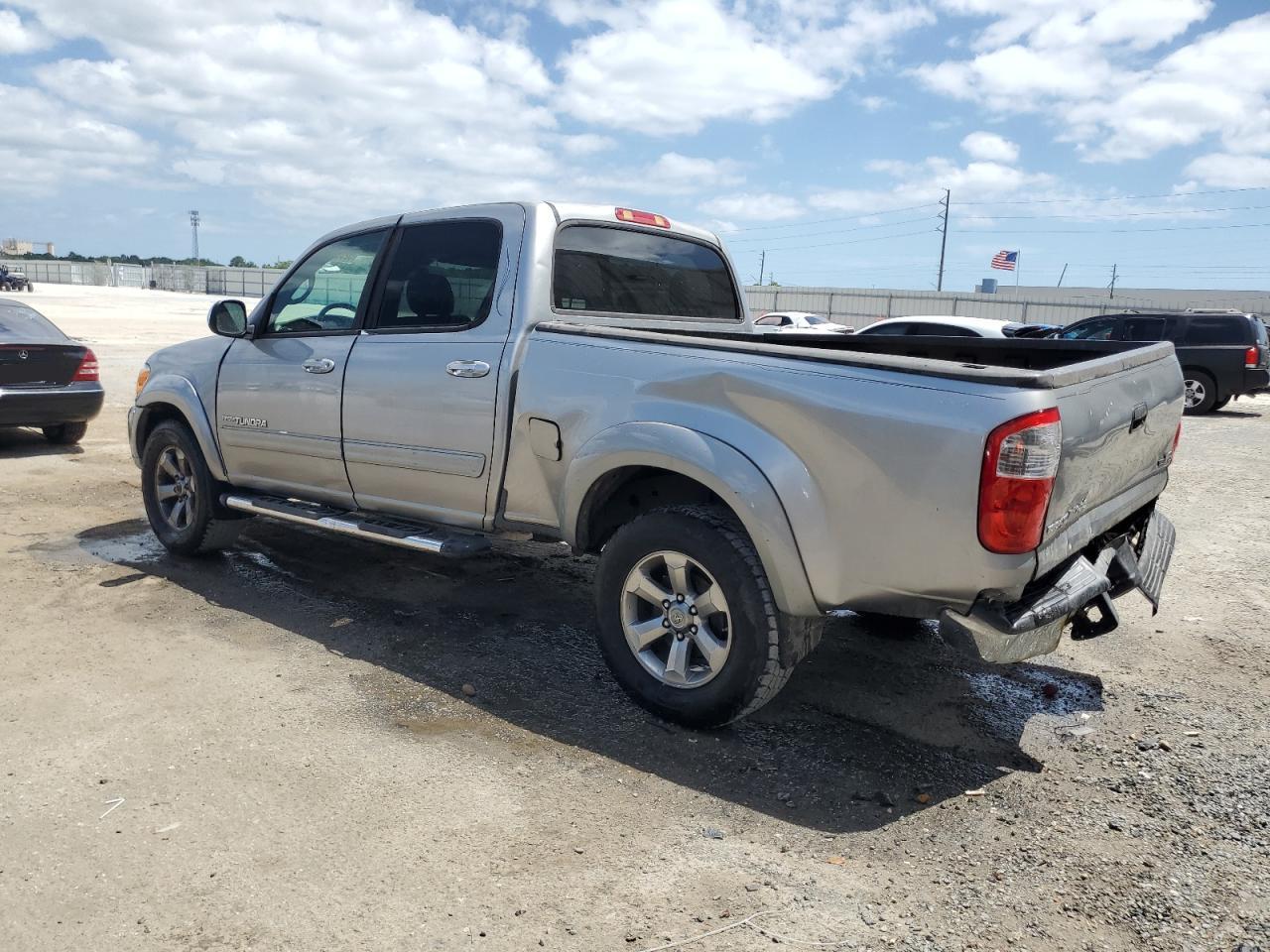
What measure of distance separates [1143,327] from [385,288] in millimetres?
15519

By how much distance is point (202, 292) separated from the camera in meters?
84.2

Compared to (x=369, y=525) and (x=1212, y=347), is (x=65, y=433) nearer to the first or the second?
(x=369, y=525)

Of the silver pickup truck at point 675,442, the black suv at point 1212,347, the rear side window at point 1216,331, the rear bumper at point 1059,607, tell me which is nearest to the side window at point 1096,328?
the black suv at point 1212,347

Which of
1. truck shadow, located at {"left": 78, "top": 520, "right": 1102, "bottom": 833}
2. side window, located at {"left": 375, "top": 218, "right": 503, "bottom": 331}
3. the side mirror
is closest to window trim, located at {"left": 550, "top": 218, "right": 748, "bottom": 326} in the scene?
side window, located at {"left": 375, "top": 218, "right": 503, "bottom": 331}

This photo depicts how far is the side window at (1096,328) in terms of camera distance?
1683 centimetres

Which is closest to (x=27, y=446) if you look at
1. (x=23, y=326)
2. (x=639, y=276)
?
(x=23, y=326)

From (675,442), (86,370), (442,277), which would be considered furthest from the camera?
(86,370)

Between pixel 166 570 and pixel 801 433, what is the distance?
4.29 metres

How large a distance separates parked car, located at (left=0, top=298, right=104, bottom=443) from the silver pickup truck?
14.4 ft

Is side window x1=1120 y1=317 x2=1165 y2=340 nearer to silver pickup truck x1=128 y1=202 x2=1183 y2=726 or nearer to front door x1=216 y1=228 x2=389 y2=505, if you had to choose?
silver pickup truck x1=128 y1=202 x2=1183 y2=726

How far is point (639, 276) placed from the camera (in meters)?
5.09

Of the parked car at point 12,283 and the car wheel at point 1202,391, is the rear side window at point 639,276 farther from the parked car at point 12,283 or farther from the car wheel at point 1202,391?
the parked car at point 12,283

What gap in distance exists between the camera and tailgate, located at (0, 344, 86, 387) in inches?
360

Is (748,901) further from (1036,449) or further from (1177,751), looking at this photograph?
(1177,751)
